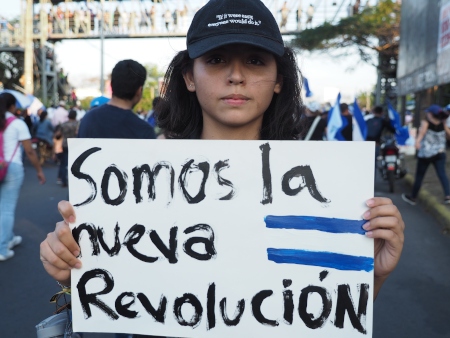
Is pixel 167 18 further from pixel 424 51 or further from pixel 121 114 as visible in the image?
pixel 121 114

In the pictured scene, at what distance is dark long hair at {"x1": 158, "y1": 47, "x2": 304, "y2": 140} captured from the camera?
1926mm

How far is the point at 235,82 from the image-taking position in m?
1.64

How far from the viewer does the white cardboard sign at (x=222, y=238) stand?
1.52 meters

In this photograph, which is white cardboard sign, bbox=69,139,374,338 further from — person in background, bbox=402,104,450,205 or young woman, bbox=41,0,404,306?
person in background, bbox=402,104,450,205

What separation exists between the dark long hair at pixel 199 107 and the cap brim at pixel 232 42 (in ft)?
0.72

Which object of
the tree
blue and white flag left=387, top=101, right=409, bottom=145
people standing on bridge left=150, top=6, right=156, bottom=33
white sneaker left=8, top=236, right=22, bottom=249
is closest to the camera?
white sneaker left=8, top=236, right=22, bottom=249

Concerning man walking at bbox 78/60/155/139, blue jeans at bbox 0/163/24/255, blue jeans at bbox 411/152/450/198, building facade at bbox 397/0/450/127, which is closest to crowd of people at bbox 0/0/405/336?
man walking at bbox 78/60/155/139

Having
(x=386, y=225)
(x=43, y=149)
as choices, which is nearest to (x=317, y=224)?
(x=386, y=225)

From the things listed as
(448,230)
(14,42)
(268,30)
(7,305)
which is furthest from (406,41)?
(14,42)

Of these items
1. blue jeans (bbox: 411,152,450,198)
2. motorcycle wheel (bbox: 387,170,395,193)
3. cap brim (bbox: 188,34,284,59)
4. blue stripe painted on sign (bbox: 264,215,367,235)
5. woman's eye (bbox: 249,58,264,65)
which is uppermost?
cap brim (bbox: 188,34,284,59)

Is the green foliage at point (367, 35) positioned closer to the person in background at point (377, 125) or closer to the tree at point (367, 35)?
the tree at point (367, 35)

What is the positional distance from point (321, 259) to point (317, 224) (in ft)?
0.33

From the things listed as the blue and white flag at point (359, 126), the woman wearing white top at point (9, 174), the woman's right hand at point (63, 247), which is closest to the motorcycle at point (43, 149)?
the woman wearing white top at point (9, 174)

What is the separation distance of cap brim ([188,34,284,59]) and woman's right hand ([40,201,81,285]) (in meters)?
0.61
